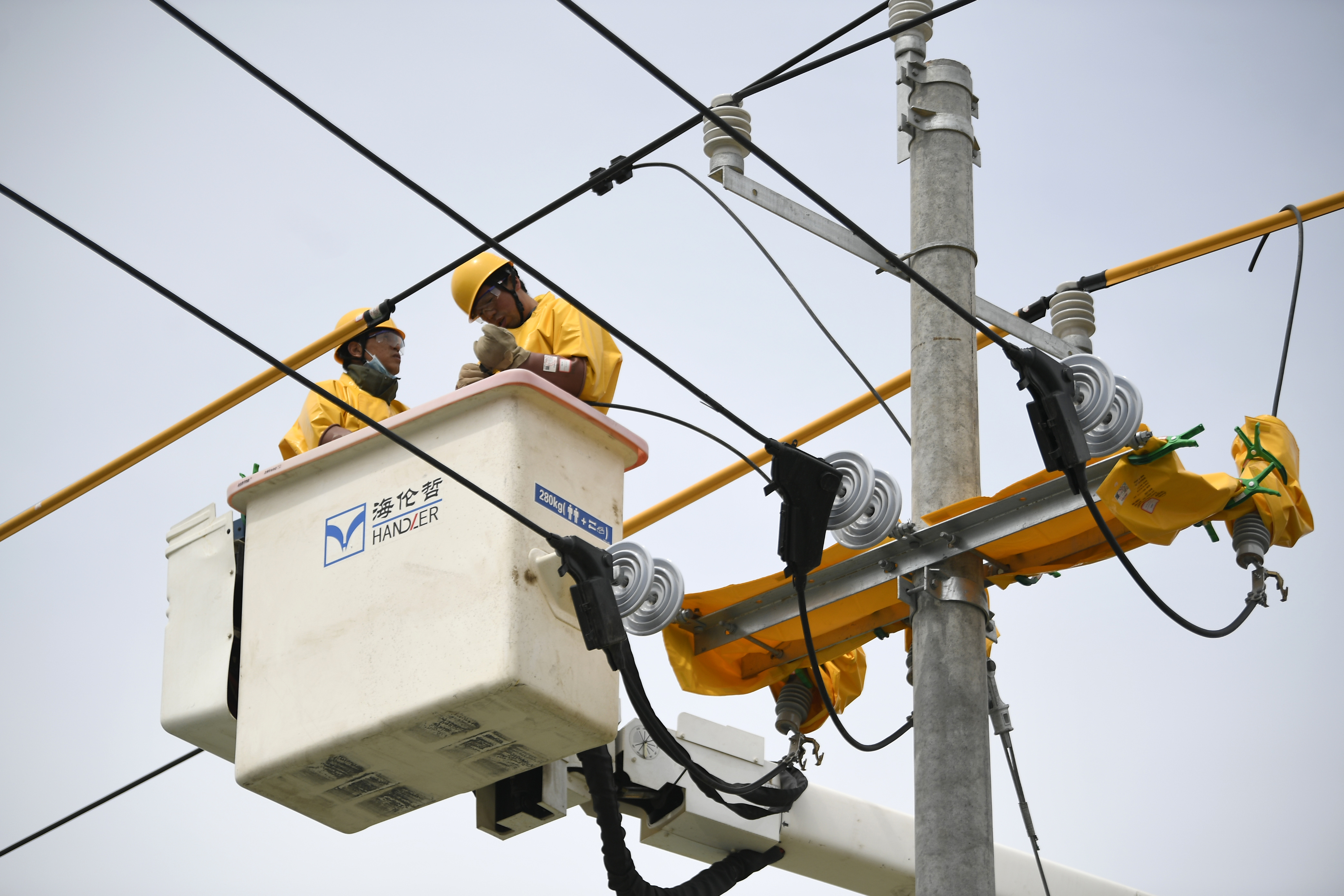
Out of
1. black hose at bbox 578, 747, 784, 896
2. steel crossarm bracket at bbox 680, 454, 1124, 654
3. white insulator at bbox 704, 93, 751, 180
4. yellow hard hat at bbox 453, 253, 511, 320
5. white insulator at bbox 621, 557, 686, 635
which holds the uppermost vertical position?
white insulator at bbox 704, 93, 751, 180

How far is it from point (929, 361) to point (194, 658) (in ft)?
8.71

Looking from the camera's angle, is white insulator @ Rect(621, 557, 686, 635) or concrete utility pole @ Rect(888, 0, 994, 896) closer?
Result: concrete utility pole @ Rect(888, 0, 994, 896)

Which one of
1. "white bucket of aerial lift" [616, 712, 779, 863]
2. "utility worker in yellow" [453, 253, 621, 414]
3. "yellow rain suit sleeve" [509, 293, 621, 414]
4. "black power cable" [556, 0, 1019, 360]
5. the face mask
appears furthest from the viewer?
"white bucket of aerial lift" [616, 712, 779, 863]

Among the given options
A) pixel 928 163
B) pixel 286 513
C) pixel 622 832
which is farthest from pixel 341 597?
pixel 928 163

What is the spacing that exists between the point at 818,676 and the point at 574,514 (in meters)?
0.94

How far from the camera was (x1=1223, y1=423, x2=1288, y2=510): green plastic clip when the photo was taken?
5.70 meters

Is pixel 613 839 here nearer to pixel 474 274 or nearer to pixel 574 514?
pixel 574 514

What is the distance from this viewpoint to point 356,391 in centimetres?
703

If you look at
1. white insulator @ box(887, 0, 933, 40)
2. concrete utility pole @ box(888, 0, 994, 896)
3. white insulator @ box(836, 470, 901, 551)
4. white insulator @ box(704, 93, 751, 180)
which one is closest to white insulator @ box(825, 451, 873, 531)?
white insulator @ box(836, 470, 901, 551)

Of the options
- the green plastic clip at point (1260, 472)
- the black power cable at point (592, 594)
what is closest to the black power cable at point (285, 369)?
the black power cable at point (592, 594)

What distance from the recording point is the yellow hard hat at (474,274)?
6.79 meters

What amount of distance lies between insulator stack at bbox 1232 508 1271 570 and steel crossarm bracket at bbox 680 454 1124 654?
43 cm

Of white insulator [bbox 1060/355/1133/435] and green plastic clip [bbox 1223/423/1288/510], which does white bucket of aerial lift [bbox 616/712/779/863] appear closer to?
green plastic clip [bbox 1223/423/1288/510]

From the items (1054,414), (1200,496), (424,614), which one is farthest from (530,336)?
(1200,496)
